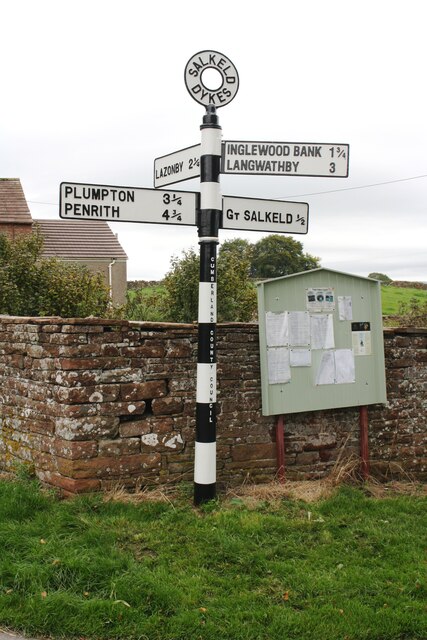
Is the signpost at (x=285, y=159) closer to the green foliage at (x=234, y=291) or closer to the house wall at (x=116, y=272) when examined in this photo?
the green foliage at (x=234, y=291)

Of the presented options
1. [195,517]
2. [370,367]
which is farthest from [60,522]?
[370,367]

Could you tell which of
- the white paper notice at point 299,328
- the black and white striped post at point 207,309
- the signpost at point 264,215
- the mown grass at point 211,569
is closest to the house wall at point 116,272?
the white paper notice at point 299,328

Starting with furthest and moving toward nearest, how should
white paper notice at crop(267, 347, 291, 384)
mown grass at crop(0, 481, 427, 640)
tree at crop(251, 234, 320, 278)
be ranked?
tree at crop(251, 234, 320, 278) < white paper notice at crop(267, 347, 291, 384) < mown grass at crop(0, 481, 427, 640)

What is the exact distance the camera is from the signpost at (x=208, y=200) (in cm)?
653

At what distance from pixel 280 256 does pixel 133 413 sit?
131ft

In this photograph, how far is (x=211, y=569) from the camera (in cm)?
520

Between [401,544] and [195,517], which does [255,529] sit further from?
[401,544]

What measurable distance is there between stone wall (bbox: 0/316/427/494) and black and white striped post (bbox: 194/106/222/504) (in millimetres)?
673

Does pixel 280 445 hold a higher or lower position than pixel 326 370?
lower

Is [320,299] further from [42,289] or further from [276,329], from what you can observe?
[42,289]

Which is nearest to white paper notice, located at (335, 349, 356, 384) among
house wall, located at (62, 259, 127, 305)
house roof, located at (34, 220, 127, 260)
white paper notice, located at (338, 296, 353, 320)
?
white paper notice, located at (338, 296, 353, 320)

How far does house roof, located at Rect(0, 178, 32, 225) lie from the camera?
91.6ft

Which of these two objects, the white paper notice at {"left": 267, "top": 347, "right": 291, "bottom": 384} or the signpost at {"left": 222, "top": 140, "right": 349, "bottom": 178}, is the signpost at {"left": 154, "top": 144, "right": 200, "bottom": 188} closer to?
the signpost at {"left": 222, "top": 140, "right": 349, "bottom": 178}

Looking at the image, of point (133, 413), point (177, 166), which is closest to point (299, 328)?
point (133, 413)
